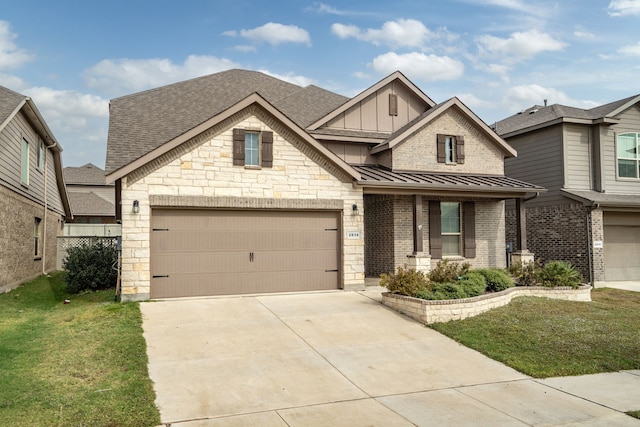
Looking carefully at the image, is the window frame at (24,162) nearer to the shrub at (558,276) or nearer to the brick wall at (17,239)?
the brick wall at (17,239)

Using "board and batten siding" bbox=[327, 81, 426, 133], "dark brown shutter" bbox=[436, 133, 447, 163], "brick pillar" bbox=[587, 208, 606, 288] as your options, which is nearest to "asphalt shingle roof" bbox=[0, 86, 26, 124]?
"board and batten siding" bbox=[327, 81, 426, 133]

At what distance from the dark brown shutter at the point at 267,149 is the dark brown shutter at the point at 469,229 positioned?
755 centimetres

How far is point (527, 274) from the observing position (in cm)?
1416

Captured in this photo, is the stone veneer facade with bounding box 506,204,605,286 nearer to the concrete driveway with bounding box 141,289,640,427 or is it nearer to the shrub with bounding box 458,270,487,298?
the shrub with bounding box 458,270,487,298

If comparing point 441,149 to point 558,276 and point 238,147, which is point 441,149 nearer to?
point 558,276

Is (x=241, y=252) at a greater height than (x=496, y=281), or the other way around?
(x=241, y=252)

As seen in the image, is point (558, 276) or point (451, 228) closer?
point (558, 276)

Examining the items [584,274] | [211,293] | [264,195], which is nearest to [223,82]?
[264,195]

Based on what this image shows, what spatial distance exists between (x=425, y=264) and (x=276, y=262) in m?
4.62

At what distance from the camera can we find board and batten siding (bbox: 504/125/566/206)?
747 inches

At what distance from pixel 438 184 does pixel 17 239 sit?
13.1 metres

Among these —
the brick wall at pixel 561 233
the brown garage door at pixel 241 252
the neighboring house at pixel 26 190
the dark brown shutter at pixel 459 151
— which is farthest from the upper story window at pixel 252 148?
the brick wall at pixel 561 233

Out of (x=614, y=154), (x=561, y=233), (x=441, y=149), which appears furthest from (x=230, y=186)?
(x=614, y=154)

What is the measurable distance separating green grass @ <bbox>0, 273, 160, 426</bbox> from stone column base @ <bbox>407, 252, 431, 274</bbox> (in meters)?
7.93
